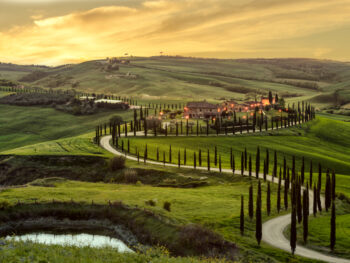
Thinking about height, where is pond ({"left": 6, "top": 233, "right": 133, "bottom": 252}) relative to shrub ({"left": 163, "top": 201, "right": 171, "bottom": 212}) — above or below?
below

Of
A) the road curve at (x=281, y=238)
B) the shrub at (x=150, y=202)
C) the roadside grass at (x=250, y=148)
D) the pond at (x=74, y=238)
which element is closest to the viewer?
the road curve at (x=281, y=238)

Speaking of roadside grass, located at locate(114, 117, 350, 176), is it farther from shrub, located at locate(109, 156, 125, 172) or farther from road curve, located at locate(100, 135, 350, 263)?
road curve, located at locate(100, 135, 350, 263)

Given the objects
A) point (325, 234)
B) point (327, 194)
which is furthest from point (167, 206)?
point (327, 194)

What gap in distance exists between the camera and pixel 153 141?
545 feet

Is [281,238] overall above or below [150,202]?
below

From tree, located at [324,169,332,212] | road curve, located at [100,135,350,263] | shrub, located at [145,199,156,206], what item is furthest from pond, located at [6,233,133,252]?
tree, located at [324,169,332,212]

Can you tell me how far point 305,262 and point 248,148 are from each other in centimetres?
11681

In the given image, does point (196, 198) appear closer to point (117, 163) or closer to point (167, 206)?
point (167, 206)

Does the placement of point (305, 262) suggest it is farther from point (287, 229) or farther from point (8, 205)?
point (8, 205)

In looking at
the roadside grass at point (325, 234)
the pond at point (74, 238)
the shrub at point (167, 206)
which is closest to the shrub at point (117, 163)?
the shrub at point (167, 206)

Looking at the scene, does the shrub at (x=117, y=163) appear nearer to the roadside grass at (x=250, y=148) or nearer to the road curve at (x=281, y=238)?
the roadside grass at (x=250, y=148)

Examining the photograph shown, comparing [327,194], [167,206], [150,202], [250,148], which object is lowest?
[250,148]

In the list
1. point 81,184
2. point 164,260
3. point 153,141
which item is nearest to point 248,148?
point 153,141

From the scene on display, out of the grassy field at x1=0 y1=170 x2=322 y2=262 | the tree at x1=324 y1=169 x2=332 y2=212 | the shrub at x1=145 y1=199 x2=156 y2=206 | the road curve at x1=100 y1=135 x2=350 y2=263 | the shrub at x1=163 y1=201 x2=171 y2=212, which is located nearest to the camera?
the road curve at x1=100 y1=135 x2=350 y2=263
